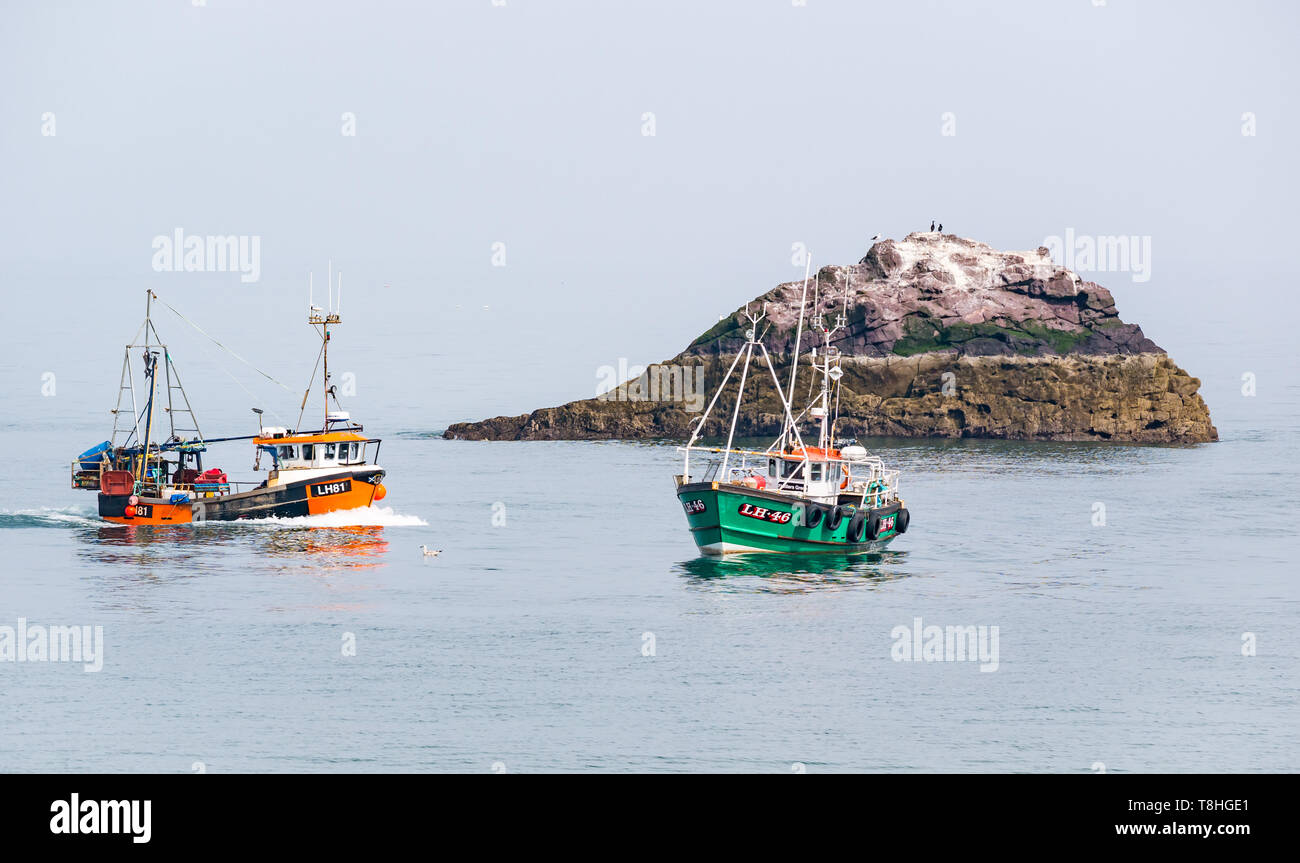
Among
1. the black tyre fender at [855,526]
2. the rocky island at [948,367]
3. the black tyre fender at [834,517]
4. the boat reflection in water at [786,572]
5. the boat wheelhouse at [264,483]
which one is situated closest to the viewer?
the boat reflection in water at [786,572]

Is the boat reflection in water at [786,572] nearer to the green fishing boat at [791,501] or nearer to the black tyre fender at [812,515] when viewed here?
the green fishing boat at [791,501]

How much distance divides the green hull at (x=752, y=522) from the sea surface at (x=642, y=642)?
41.6 inches

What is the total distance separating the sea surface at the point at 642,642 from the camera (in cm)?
4444

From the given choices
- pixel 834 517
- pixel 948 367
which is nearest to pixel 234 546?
pixel 834 517

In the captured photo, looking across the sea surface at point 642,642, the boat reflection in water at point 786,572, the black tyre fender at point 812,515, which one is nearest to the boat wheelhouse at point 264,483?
the sea surface at point 642,642

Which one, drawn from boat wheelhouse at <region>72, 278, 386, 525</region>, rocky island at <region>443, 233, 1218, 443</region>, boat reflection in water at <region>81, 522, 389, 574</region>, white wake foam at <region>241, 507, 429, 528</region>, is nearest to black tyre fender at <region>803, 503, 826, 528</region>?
boat reflection in water at <region>81, 522, 389, 574</region>

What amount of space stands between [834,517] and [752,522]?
3846 millimetres

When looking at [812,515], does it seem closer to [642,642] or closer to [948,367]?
[642,642]

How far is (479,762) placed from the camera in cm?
4275

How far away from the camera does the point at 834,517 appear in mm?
69875

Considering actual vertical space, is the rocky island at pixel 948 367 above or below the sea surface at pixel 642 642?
above

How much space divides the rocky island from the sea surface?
41680mm

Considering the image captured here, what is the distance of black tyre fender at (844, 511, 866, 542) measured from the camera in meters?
70.1

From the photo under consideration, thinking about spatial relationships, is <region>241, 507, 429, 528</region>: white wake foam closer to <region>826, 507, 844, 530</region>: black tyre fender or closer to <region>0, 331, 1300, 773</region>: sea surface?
<region>0, 331, 1300, 773</region>: sea surface
